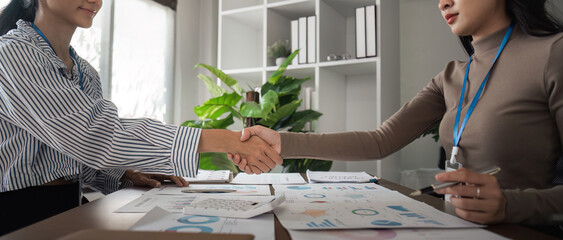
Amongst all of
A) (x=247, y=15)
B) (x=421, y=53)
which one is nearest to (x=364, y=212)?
(x=421, y=53)

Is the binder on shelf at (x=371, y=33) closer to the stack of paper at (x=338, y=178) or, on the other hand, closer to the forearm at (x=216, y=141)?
the stack of paper at (x=338, y=178)

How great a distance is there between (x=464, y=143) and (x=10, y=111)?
1187 mm

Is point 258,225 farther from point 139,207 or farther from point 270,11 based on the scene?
point 270,11

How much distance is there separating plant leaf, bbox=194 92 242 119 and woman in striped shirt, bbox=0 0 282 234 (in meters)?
1.18

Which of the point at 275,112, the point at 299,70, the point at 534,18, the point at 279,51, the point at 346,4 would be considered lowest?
the point at 275,112

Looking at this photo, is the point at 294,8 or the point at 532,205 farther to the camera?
the point at 294,8

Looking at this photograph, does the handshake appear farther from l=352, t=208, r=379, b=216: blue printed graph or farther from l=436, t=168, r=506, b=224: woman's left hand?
l=436, t=168, r=506, b=224: woman's left hand

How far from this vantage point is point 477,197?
0.65m

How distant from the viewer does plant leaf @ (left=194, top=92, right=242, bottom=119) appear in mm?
2201

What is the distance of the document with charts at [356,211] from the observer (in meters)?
0.60

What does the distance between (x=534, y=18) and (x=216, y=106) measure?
5.50ft

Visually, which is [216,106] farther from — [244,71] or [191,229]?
[191,229]

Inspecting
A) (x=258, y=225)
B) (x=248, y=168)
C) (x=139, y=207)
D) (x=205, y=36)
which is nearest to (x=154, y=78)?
(x=205, y=36)

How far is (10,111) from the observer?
902mm
